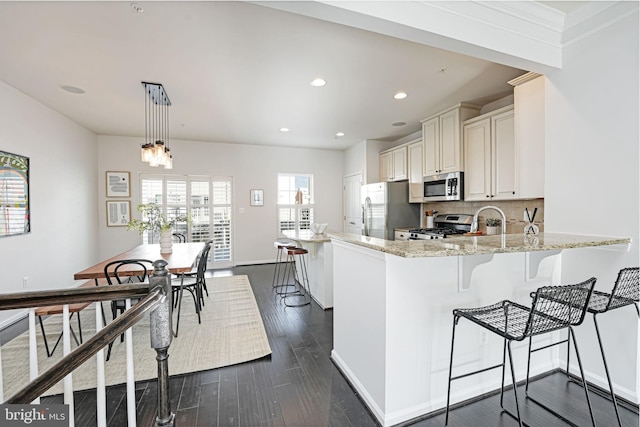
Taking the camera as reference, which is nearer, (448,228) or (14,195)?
(14,195)

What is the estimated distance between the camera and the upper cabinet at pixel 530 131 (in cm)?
266

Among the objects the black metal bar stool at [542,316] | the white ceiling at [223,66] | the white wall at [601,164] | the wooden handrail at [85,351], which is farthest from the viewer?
the white ceiling at [223,66]

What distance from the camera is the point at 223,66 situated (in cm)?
278

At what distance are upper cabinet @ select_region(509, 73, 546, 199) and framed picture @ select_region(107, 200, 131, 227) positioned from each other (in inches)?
254

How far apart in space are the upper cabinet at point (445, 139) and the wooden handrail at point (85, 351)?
12.8ft

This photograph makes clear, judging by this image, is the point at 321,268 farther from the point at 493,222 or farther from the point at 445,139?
the point at 445,139

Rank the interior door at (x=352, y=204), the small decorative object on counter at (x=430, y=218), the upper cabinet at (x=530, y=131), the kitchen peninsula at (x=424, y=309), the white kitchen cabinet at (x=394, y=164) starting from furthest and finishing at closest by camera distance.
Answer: the interior door at (x=352, y=204), the white kitchen cabinet at (x=394, y=164), the small decorative object on counter at (x=430, y=218), the upper cabinet at (x=530, y=131), the kitchen peninsula at (x=424, y=309)

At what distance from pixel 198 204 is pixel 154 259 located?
3.08 meters

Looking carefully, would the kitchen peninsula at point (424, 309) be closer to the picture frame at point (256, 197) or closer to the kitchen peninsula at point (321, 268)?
the kitchen peninsula at point (321, 268)

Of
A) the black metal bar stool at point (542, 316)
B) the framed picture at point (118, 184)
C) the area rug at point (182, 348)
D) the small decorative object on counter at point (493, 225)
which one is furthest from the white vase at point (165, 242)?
the small decorative object on counter at point (493, 225)

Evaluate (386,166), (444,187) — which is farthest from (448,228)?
(386,166)

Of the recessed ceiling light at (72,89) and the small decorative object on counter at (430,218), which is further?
the small decorative object on counter at (430,218)

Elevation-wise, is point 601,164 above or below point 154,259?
above

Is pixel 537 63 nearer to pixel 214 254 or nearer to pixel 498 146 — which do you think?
pixel 498 146
